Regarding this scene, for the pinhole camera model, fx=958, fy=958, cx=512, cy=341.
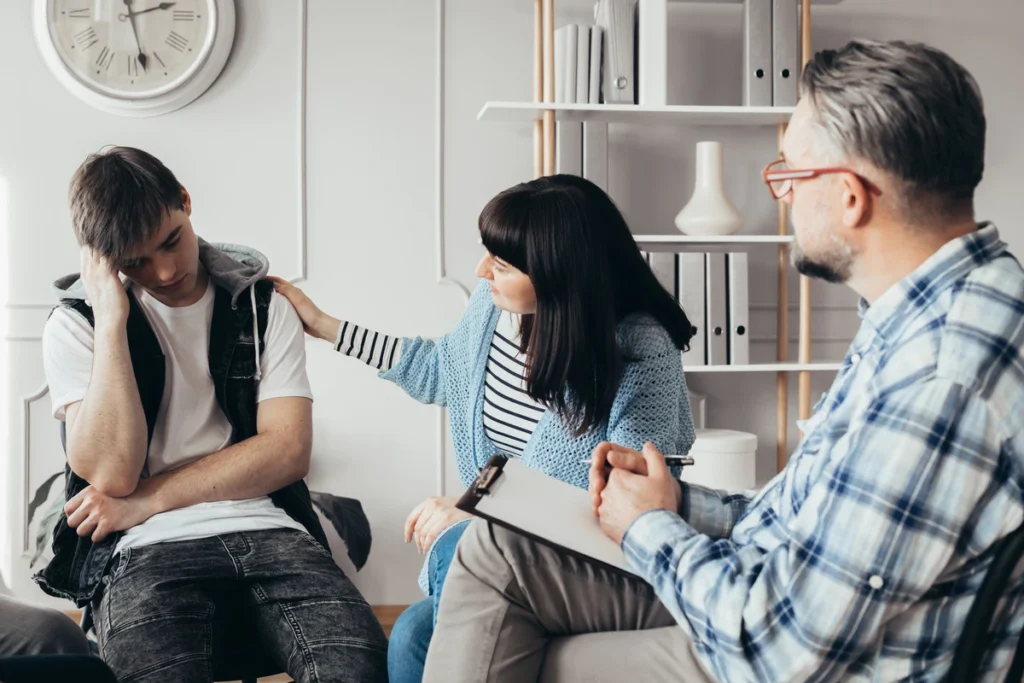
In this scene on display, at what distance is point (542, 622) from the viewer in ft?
3.84

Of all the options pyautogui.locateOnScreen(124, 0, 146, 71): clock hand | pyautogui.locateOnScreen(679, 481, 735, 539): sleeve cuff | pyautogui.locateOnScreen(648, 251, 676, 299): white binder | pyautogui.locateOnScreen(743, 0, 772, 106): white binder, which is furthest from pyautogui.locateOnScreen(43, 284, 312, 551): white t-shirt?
pyautogui.locateOnScreen(743, 0, 772, 106): white binder

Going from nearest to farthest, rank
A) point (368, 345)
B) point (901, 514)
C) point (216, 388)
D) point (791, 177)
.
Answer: point (901, 514) → point (791, 177) → point (216, 388) → point (368, 345)

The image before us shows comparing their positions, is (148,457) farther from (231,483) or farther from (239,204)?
(239,204)

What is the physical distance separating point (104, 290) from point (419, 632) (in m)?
0.76

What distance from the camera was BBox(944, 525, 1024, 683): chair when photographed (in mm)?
828

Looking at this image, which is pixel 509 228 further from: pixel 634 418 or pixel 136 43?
pixel 136 43

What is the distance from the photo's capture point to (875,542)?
2.73ft

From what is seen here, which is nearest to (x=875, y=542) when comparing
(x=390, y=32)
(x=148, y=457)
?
(x=148, y=457)

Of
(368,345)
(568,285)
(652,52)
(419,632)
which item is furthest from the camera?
(652,52)

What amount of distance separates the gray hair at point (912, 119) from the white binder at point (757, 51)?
1.93m

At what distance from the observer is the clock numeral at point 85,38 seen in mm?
2828

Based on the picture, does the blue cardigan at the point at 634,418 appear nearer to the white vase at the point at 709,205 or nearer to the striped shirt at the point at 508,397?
the striped shirt at the point at 508,397

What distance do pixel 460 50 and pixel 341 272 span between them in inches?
31.0

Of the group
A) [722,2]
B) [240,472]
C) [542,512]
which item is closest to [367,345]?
[240,472]
